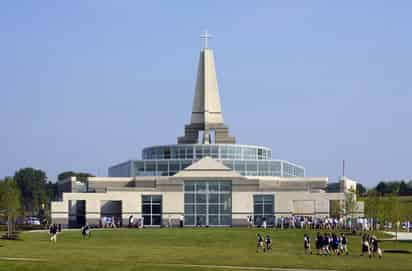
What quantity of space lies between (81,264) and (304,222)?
51982mm

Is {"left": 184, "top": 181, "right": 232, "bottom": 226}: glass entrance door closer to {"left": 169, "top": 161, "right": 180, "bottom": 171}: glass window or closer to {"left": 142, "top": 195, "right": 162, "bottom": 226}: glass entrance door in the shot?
{"left": 142, "top": 195, "right": 162, "bottom": 226}: glass entrance door

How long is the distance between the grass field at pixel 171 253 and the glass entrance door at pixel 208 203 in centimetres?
2178

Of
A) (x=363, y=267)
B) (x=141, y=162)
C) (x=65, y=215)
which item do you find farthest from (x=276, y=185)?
(x=363, y=267)

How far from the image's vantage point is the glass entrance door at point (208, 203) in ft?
366

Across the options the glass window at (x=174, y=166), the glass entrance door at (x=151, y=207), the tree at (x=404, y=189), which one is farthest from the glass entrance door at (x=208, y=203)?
the tree at (x=404, y=189)

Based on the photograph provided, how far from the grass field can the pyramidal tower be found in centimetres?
4190

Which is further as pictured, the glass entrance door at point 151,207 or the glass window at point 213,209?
the glass window at point 213,209

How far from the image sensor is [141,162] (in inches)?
4847

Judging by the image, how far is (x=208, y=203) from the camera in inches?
4405

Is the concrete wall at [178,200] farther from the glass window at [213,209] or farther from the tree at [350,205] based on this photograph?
the tree at [350,205]

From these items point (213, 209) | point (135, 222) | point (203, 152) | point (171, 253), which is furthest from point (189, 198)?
point (171, 253)

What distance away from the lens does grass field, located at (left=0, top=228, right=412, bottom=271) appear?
54.8m

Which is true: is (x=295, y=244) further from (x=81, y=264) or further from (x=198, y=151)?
(x=198, y=151)

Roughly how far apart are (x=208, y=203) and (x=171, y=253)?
157 feet
